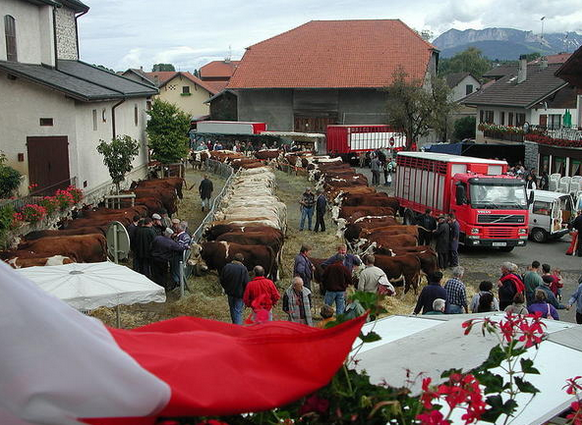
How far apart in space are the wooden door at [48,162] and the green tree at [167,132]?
33.7 feet

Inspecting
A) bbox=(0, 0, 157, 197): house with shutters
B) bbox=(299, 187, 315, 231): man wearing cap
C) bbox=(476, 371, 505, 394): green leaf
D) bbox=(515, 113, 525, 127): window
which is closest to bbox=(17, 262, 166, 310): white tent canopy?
bbox=(476, 371, 505, 394): green leaf

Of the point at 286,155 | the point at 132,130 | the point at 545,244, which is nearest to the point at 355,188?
the point at 545,244

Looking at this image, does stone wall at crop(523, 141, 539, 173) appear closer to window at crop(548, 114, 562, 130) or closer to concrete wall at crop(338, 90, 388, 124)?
window at crop(548, 114, 562, 130)

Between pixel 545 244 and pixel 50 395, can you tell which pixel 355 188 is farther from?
pixel 50 395

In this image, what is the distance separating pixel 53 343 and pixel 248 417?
1016 mm

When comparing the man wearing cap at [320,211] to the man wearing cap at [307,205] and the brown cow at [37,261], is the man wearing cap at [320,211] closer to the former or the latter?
the man wearing cap at [307,205]

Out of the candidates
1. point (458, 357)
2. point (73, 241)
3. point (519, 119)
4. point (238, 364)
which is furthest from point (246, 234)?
point (519, 119)

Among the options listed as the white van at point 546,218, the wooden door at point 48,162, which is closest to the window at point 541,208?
the white van at point 546,218

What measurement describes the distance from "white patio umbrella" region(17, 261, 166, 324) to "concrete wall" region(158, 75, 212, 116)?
73.4m

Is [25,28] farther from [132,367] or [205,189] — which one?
[132,367]

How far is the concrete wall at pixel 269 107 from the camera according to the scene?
58625 mm

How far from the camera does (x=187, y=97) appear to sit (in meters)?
83.1

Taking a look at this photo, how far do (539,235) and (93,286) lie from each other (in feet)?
54.6

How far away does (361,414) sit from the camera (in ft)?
11.0
